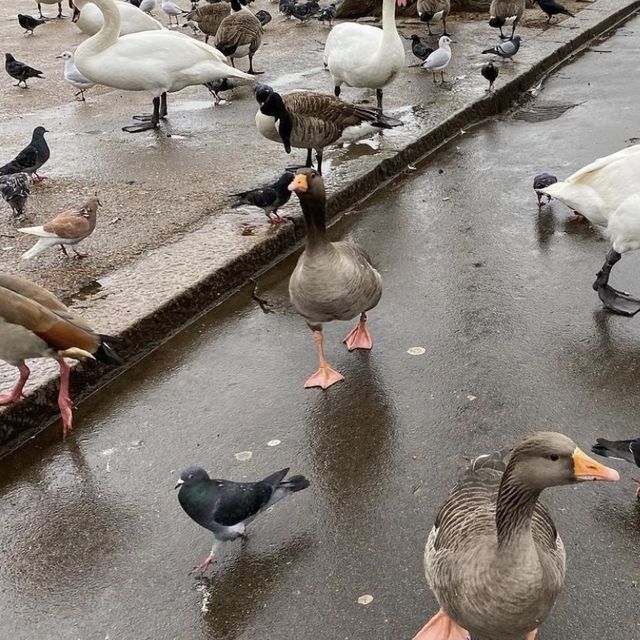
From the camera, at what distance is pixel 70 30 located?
625 inches

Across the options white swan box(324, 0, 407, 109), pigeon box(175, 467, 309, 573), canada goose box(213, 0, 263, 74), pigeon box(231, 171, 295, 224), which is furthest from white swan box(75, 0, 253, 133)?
pigeon box(175, 467, 309, 573)

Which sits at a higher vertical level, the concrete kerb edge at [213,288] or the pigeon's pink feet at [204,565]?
the pigeon's pink feet at [204,565]

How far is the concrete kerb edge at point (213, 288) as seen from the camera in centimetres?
418

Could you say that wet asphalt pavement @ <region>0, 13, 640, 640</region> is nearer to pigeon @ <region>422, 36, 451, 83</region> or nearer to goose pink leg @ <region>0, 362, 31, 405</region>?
goose pink leg @ <region>0, 362, 31, 405</region>

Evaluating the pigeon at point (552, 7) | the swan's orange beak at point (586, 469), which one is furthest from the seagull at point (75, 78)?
the swan's orange beak at point (586, 469)

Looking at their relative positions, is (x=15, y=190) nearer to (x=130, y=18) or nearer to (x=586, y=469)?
(x=586, y=469)

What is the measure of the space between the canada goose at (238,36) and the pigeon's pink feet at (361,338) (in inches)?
288

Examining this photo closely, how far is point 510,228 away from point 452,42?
765 cm

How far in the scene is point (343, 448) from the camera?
3922 millimetres

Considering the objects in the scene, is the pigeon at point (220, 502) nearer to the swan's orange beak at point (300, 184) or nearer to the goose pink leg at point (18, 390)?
the goose pink leg at point (18, 390)

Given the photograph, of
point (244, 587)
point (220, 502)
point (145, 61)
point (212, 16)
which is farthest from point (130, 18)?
point (244, 587)

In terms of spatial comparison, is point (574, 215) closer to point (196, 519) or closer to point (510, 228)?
point (510, 228)

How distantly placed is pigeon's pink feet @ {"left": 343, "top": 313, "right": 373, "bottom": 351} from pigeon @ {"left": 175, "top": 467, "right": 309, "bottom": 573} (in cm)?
163

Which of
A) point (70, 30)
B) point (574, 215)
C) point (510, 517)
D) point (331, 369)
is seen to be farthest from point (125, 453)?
point (70, 30)
